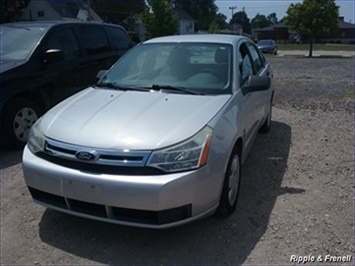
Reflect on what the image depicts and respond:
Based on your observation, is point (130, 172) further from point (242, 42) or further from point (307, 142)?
point (307, 142)

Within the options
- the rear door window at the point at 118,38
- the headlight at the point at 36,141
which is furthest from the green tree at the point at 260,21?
the headlight at the point at 36,141

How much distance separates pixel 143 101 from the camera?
3.43 m

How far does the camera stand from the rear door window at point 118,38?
712cm

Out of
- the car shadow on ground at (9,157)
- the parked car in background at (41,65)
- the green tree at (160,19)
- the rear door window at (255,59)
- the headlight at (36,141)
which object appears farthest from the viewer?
the green tree at (160,19)

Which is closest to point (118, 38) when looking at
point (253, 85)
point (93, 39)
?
point (93, 39)

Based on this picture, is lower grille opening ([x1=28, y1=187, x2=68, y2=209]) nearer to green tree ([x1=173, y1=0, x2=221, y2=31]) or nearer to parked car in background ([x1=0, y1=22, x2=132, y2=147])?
parked car in background ([x1=0, y1=22, x2=132, y2=147])

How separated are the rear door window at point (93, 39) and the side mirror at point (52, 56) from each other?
887 mm

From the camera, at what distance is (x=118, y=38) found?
7.36m

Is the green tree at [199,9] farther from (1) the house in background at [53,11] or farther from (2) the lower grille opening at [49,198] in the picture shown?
(2) the lower grille opening at [49,198]

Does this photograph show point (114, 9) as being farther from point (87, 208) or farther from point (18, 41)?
point (87, 208)

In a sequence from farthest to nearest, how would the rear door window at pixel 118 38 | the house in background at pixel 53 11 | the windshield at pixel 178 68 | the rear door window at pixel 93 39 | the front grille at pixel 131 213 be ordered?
the house in background at pixel 53 11, the rear door window at pixel 118 38, the rear door window at pixel 93 39, the windshield at pixel 178 68, the front grille at pixel 131 213

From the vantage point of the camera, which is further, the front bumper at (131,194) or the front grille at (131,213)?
the front grille at (131,213)

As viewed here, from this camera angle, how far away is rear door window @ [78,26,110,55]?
634cm

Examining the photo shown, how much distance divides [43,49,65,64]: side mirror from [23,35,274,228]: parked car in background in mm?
1862
